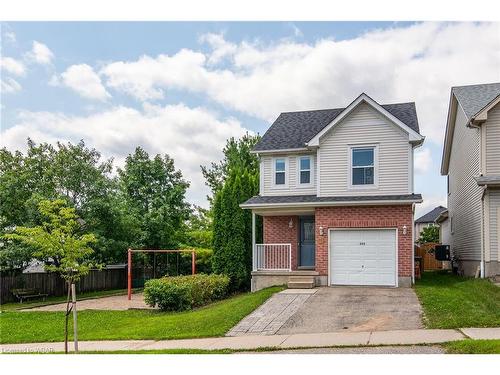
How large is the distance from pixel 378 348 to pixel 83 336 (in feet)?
25.7

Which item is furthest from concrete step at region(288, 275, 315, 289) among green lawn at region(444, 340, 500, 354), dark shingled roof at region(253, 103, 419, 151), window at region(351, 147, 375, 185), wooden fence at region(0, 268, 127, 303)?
wooden fence at region(0, 268, 127, 303)

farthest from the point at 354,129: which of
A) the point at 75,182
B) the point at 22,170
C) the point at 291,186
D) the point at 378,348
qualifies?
the point at 22,170

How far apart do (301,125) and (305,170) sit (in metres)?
2.76

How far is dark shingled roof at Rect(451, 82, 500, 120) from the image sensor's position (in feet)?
66.5

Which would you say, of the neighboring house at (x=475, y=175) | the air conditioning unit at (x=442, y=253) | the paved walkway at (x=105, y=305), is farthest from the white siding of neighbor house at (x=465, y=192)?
the paved walkway at (x=105, y=305)

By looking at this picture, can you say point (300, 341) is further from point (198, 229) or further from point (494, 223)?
point (198, 229)

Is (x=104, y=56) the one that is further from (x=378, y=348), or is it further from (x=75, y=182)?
(x=378, y=348)

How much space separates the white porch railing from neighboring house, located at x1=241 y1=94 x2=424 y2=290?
1.6 inches

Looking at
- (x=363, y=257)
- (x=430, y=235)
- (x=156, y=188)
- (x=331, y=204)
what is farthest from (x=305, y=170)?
(x=430, y=235)

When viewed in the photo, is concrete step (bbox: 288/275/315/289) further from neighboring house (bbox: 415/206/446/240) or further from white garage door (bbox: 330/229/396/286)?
neighboring house (bbox: 415/206/446/240)

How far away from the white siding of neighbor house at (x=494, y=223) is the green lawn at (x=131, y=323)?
7572 mm

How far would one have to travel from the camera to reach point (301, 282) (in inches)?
729

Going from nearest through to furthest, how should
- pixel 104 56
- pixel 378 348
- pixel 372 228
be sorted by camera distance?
pixel 378 348, pixel 104 56, pixel 372 228

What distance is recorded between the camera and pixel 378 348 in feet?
32.7
